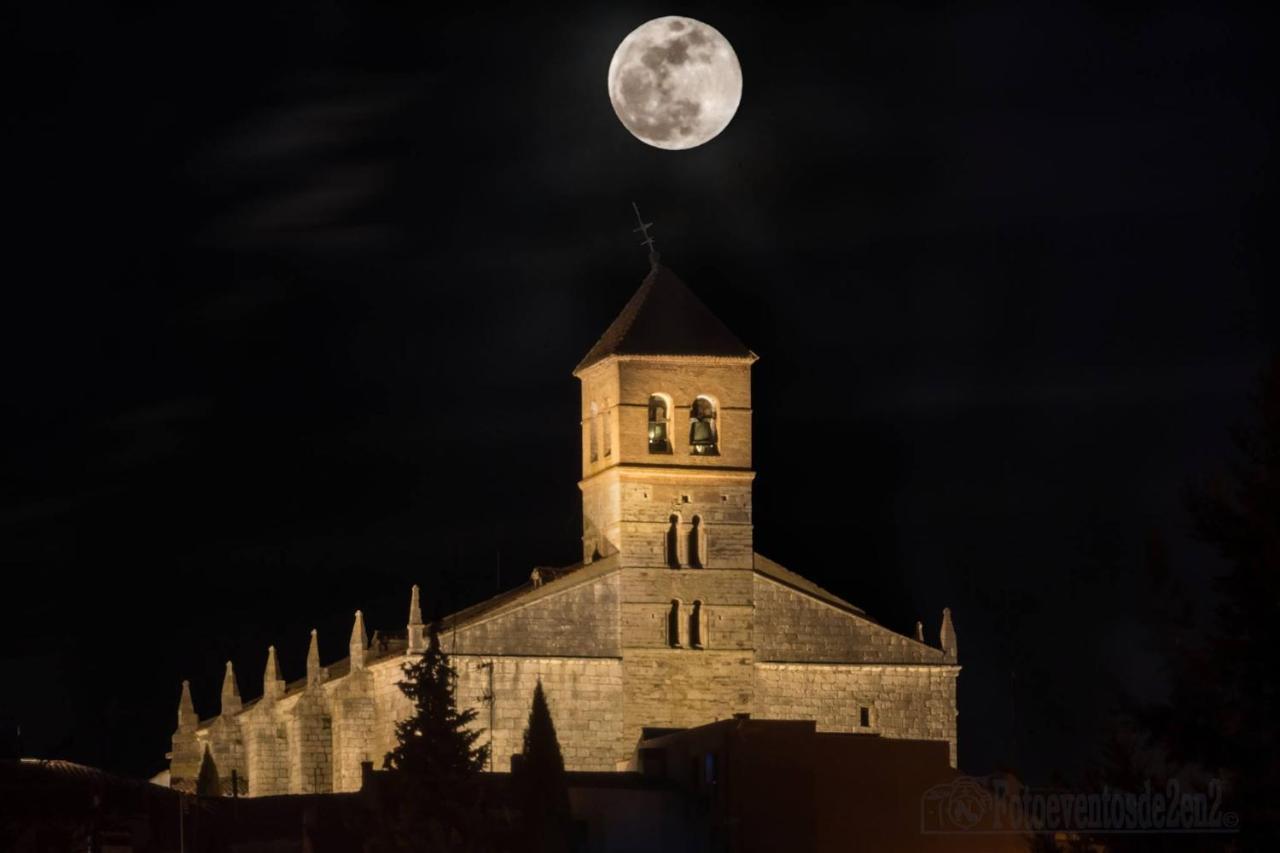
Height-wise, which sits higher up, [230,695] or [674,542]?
[674,542]

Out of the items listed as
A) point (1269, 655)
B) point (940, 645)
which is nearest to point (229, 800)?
point (940, 645)

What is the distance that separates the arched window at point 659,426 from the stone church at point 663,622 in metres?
0.04

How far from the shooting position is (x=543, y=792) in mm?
64625

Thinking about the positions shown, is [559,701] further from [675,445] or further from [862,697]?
[862,697]

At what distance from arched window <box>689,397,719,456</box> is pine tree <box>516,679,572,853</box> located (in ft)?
41.2

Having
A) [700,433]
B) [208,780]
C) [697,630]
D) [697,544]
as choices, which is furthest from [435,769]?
[208,780]

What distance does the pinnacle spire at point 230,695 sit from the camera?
91500mm

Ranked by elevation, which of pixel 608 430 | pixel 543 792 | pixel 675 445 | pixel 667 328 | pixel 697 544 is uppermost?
pixel 667 328

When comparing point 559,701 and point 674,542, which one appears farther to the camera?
point 674,542

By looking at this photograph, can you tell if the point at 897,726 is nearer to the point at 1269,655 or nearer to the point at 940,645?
the point at 940,645

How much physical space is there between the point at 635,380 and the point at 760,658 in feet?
25.2

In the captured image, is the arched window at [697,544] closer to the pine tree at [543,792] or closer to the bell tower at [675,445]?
A: the bell tower at [675,445]

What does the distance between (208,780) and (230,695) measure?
8.36m

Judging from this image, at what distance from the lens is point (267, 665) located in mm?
89438
